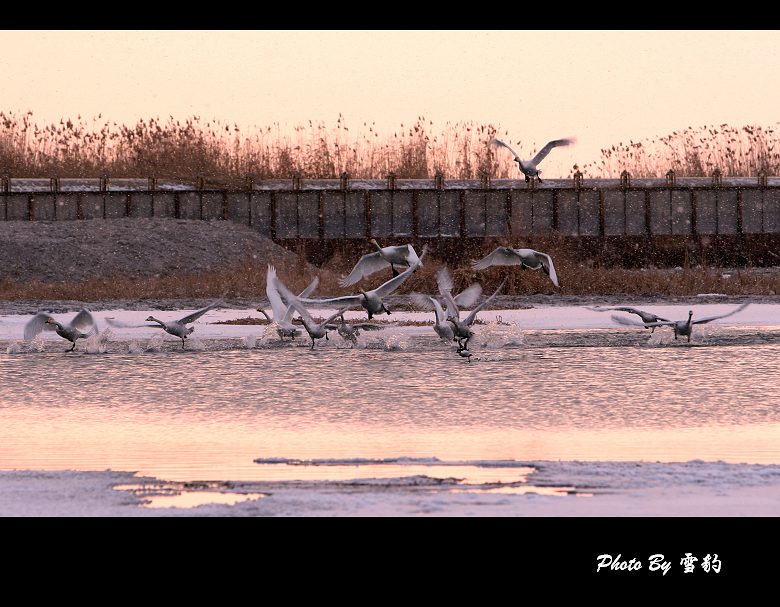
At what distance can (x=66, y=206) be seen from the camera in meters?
33.8

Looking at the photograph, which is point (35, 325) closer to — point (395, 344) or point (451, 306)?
point (395, 344)

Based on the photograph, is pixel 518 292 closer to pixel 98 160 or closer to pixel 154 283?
pixel 154 283

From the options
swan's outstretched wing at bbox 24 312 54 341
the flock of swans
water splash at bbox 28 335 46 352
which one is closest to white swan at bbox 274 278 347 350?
the flock of swans

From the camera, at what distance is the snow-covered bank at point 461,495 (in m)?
6.34

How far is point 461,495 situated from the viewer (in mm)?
6707

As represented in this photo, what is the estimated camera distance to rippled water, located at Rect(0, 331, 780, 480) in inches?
327

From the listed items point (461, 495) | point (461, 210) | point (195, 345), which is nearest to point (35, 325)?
point (195, 345)

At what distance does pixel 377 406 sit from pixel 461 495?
3969 millimetres

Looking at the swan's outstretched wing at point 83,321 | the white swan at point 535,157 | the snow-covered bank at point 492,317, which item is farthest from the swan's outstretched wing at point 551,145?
the swan's outstretched wing at point 83,321

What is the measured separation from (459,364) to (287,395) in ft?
10.1

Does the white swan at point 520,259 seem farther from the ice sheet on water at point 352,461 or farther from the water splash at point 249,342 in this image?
the ice sheet on water at point 352,461

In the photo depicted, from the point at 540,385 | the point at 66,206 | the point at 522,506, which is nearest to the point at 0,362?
the point at 540,385

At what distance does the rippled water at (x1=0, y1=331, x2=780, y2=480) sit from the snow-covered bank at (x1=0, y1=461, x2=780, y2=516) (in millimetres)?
443

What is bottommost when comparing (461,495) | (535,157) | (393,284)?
(461,495)
